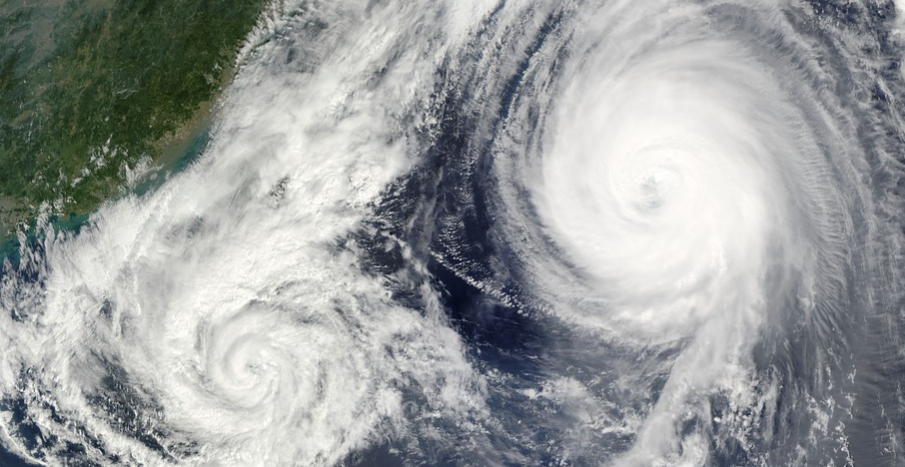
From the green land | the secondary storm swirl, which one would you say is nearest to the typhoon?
the secondary storm swirl

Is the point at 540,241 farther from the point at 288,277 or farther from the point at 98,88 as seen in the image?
the point at 98,88

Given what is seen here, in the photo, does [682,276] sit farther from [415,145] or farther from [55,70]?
[55,70]

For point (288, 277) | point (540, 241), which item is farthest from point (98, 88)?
point (540, 241)

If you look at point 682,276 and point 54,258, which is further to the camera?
point 54,258

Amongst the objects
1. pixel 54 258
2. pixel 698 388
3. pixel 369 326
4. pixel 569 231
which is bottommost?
pixel 698 388

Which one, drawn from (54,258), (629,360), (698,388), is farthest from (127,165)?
(698,388)

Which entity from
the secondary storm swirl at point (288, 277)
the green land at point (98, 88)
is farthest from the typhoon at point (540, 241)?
the green land at point (98, 88)

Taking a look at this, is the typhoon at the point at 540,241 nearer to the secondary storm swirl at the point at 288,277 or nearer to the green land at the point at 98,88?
the secondary storm swirl at the point at 288,277
